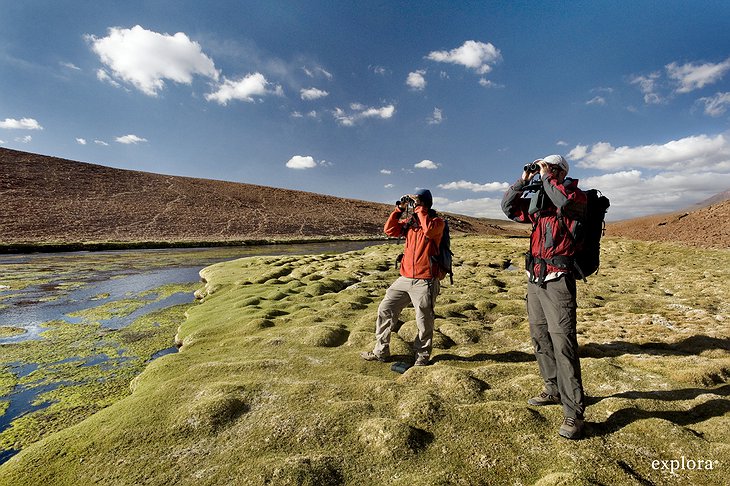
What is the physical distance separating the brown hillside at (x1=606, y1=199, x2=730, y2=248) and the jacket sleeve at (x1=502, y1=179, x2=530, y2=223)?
3714cm

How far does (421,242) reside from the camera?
9.90 meters

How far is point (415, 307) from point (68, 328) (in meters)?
17.4

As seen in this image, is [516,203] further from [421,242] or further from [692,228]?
[692,228]

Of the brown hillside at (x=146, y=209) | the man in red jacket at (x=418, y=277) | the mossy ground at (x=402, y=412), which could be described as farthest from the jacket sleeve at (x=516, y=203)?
the brown hillside at (x=146, y=209)

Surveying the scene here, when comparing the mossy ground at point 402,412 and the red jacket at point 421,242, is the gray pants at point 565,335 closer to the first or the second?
the mossy ground at point 402,412

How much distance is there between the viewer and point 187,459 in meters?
6.32

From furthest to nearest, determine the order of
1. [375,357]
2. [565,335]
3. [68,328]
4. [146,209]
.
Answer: [146,209]
[68,328]
[375,357]
[565,335]

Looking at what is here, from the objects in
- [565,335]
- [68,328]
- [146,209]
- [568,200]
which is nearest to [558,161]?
[568,200]

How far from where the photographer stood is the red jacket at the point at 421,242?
967cm

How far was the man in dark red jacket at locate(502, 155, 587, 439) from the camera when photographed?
6.55m

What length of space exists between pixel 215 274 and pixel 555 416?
31.0m

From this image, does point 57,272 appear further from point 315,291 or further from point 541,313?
point 541,313

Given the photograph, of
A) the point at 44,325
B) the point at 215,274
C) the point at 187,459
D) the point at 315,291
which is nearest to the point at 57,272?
the point at 215,274

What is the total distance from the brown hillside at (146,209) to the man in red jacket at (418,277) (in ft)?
173
